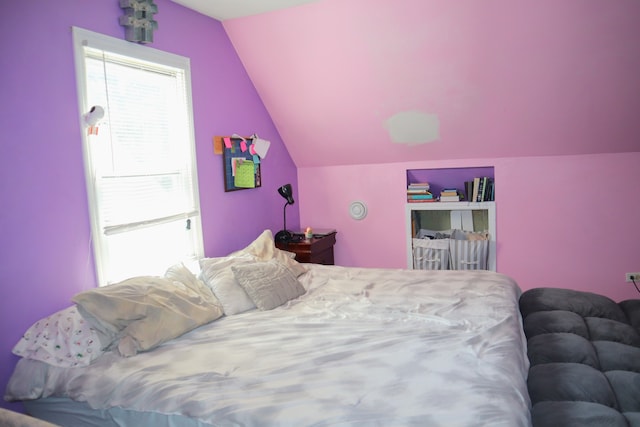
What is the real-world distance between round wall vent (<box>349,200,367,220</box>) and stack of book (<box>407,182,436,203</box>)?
1.41 ft

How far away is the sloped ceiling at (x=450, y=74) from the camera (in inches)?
118

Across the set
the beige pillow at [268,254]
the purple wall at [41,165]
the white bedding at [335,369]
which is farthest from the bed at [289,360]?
the beige pillow at [268,254]

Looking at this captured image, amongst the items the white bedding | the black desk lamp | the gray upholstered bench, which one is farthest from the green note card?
the gray upholstered bench

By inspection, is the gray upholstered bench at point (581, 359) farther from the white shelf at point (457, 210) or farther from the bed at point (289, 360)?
the white shelf at point (457, 210)

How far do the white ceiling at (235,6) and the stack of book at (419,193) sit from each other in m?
1.87

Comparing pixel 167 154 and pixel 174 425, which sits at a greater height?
pixel 167 154

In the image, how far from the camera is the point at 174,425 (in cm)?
171

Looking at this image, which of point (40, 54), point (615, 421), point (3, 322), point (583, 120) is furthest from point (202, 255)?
point (583, 120)

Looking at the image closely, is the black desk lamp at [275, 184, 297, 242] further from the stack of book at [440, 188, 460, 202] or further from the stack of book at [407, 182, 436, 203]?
the stack of book at [440, 188, 460, 202]

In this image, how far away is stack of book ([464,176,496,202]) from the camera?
4.04 meters

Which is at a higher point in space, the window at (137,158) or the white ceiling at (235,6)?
the white ceiling at (235,6)

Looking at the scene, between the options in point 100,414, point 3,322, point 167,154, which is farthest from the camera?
point 167,154

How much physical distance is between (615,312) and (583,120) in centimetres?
161

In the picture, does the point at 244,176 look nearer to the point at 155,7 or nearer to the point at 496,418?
the point at 155,7
